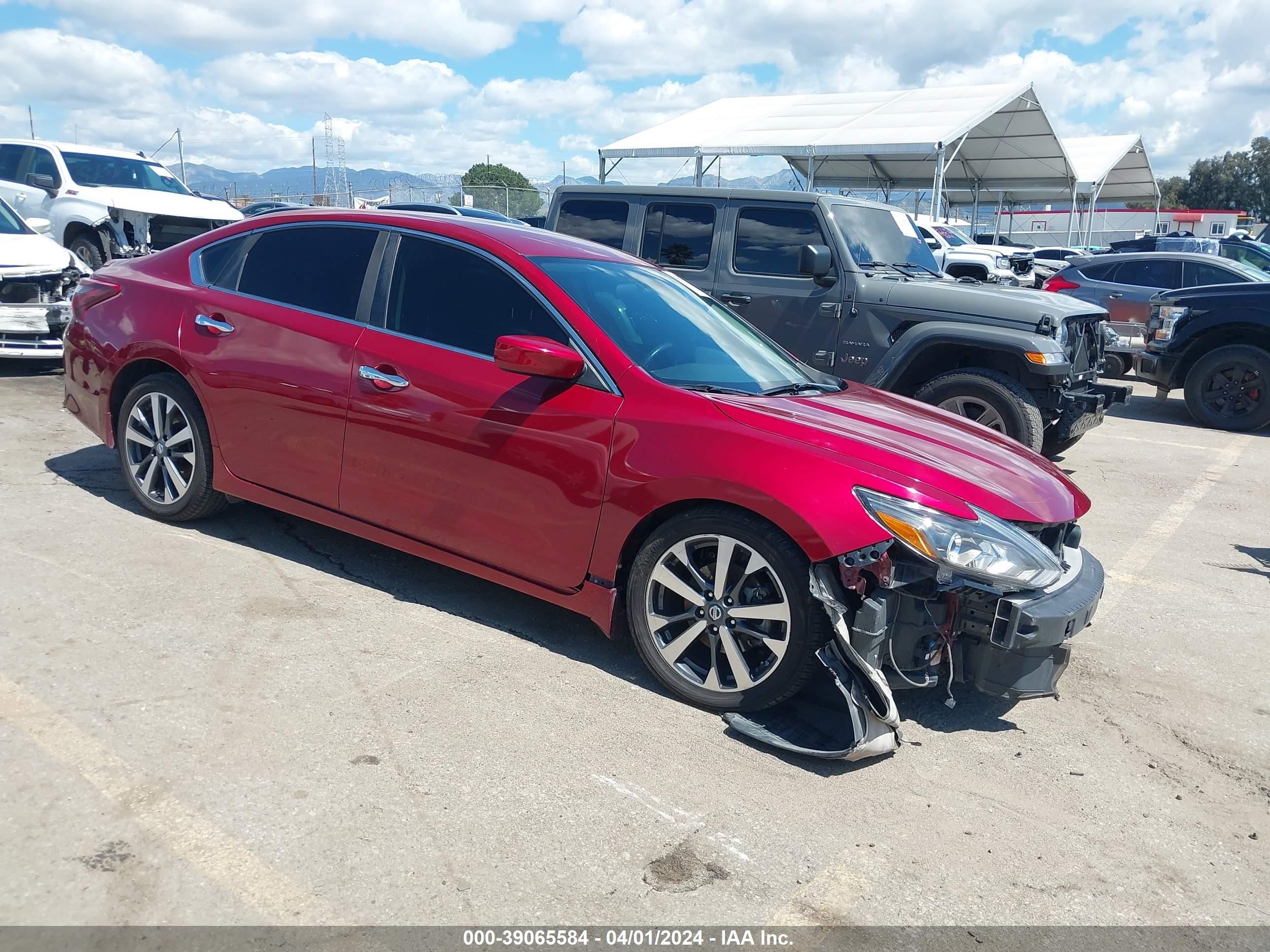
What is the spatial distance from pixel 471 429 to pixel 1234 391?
9.29 m

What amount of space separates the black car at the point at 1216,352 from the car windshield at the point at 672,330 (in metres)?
7.40

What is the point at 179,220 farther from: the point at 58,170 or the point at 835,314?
the point at 835,314

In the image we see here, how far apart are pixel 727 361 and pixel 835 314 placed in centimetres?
338

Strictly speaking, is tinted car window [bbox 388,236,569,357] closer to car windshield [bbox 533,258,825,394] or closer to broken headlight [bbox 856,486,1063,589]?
car windshield [bbox 533,258,825,394]

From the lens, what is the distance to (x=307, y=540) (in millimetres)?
5250

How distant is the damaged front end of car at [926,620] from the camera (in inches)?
130

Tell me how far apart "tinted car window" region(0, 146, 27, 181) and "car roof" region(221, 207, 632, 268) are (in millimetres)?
11311

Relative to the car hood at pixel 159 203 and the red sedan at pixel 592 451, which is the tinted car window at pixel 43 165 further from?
the red sedan at pixel 592 451

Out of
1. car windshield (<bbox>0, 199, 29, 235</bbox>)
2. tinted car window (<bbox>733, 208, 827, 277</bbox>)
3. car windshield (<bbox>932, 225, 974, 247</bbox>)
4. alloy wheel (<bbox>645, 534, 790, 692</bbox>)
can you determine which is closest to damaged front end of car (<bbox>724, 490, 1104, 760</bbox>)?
alloy wheel (<bbox>645, 534, 790, 692</bbox>)

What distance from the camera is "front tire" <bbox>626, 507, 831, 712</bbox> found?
134 inches

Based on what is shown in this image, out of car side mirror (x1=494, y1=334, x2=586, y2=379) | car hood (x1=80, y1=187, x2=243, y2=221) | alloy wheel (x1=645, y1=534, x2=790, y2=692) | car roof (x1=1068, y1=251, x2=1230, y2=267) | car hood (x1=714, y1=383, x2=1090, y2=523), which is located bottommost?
alloy wheel (x1=645, y1=534, x2=790, y2=692)

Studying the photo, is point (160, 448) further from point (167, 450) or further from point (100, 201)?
point (100, 201)

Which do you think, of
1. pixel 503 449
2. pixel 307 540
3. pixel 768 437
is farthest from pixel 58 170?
pixel 768 437

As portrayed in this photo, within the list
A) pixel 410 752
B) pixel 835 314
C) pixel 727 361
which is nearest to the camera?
pixel 410 752
